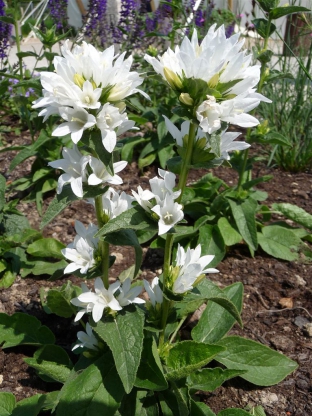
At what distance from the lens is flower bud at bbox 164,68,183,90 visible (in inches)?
50.0

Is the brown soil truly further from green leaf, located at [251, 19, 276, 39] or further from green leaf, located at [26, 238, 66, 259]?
green leaf, located at [251, 19, 276, 39]

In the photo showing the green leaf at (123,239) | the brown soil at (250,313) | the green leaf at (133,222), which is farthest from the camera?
the brown soil at (250,313)

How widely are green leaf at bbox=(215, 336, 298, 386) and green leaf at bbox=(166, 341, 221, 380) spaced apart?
0.32 m

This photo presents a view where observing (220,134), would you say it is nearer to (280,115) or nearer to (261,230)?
(261,230)

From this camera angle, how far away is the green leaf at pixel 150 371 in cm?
154

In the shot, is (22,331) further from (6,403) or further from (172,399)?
(172,399)

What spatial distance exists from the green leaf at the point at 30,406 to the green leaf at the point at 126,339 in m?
0.40

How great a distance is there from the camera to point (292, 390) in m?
1.97

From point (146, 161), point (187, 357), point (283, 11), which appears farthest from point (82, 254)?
point (146, 161)

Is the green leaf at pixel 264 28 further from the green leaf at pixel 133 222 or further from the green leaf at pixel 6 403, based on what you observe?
the green leaf at pixel 6 403

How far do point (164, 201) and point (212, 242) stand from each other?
1261 millimetres

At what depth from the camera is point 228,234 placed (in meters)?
2.61

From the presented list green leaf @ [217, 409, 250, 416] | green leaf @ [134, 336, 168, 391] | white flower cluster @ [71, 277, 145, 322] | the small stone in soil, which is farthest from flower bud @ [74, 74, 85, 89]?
the small stone in soil

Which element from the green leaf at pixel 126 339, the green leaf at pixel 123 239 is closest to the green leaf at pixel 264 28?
the green leaf at pixel 123 239
